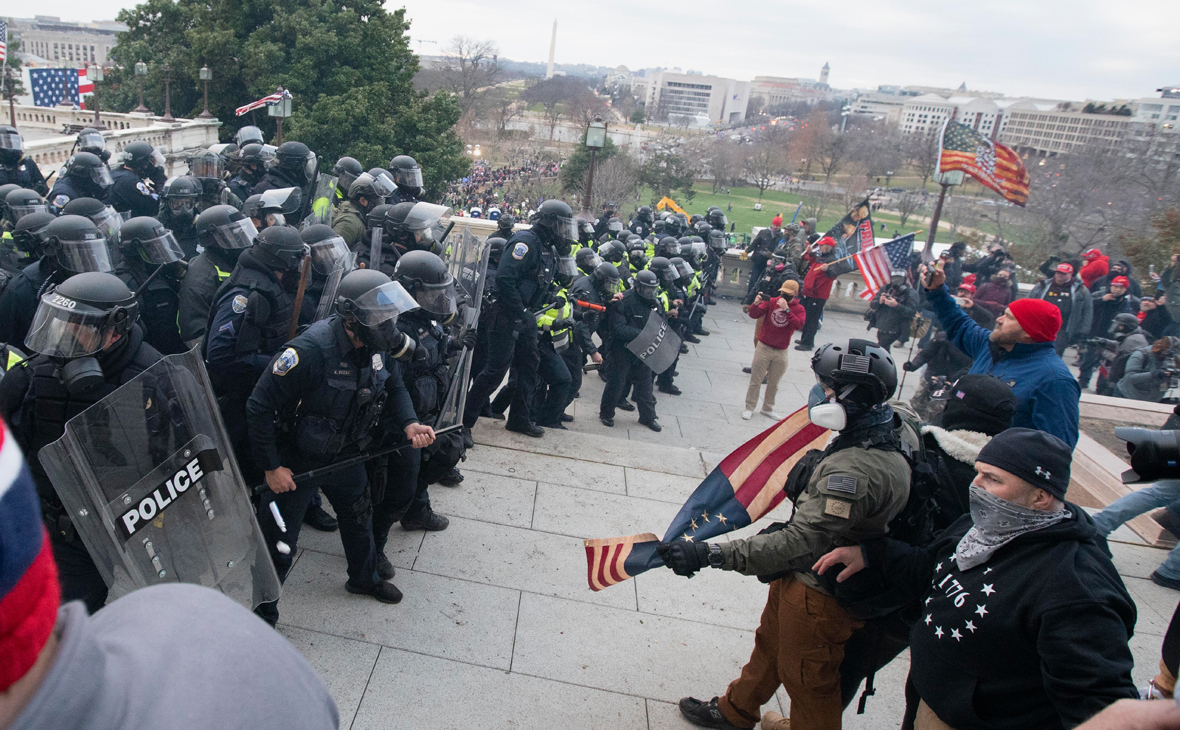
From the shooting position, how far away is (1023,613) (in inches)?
87.6

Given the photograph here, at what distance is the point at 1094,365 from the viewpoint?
1196 cm

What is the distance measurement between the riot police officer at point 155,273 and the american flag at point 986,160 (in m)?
13.9

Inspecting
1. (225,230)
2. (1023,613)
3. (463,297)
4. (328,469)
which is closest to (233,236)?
(225,230)

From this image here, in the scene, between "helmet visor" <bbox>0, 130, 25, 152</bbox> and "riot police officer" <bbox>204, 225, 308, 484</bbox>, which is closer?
"riot police officer" <bbox>204, 225, 308, 484</bbox>

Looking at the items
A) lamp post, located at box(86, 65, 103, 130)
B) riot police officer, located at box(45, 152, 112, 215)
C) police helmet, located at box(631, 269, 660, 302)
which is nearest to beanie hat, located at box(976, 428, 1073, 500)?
police helmet, located at box(631, 269, 660, 302)

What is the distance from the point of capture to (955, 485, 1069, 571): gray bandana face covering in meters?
2.34

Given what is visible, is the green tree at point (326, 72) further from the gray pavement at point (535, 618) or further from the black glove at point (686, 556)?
the black glove at point (686, 556)

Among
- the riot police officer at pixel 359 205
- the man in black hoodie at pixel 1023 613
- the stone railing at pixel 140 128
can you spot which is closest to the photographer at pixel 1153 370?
the man in black hoodie at pixel 1023 613

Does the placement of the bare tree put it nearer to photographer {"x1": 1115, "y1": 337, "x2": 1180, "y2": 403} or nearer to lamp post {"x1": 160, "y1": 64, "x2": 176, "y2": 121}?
lamp post {"x1": 160, "y1": 64, "x2": 176, "y2": 121}

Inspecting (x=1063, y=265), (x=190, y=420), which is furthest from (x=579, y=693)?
(x=1063, y=265)

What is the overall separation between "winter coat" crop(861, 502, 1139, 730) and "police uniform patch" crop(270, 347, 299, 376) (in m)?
2.97

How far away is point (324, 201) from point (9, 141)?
4.94 meters

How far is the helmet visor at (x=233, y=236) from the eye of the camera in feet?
16.5

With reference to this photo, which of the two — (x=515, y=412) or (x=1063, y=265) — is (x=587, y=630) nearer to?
(x=515, y=412)
